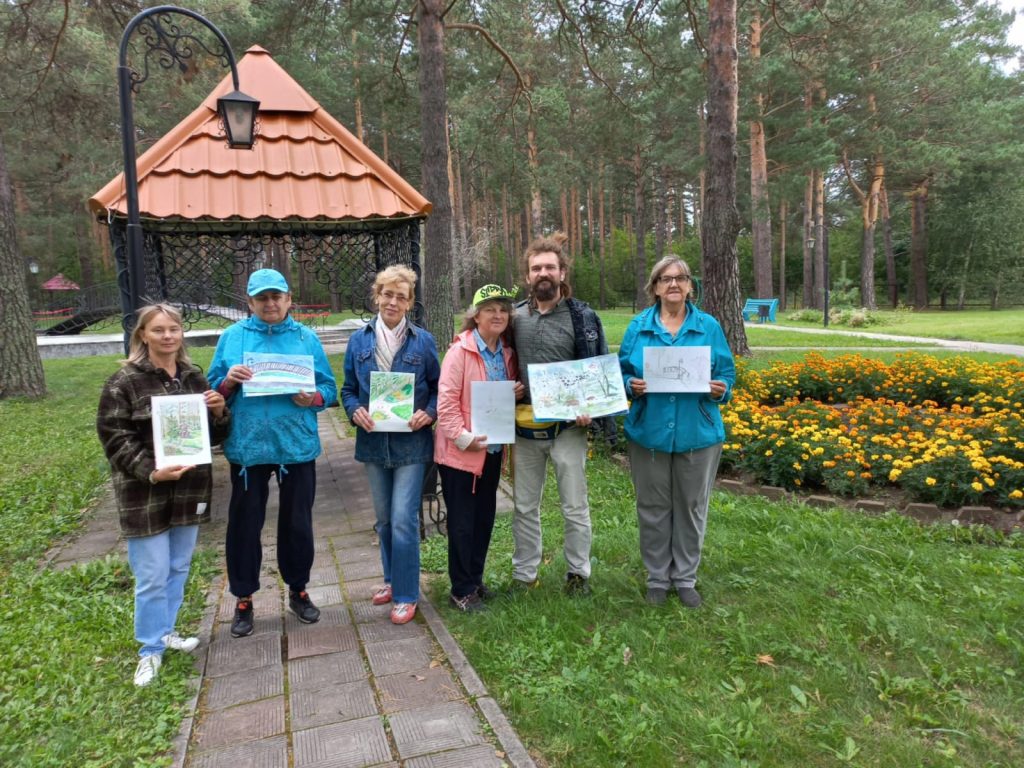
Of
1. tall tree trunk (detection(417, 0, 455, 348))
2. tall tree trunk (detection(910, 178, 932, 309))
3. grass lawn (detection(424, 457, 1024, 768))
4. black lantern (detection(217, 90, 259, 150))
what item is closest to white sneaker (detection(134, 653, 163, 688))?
grass lawn (detection(424, 457, 1024, 768))

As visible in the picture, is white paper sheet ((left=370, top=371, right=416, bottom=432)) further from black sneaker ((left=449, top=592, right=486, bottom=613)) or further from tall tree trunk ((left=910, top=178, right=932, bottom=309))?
tall tree trunk ((left=910, top=178, right=932, bottom=309))

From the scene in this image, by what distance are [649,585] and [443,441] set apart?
4.77ft

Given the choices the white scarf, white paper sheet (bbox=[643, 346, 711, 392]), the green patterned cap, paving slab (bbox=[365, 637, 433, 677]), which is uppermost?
the green patterned cap

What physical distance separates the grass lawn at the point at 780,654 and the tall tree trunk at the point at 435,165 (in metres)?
7.43

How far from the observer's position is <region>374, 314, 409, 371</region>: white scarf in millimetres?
3420

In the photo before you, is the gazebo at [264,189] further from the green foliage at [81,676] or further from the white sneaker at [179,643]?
the white sneaker at [179,643]

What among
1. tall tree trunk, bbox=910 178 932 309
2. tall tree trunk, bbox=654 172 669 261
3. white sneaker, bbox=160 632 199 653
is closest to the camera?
white sneaker, bbox=160 632 199 653

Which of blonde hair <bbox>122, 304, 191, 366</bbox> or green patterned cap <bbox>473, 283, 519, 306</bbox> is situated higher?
green patterned cap <bbox>473, 283, 519, 306</bbox>

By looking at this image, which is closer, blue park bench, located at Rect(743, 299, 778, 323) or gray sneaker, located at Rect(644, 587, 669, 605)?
gray sneaker, located at Rect(644, 587, 669, 605)

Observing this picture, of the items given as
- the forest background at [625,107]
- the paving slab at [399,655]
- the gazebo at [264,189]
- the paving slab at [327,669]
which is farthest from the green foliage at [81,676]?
the forest background at [625,107]

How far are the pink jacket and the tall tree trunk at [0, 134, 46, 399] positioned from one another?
10.5 metres

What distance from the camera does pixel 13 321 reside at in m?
10.3

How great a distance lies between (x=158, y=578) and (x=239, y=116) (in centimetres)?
331

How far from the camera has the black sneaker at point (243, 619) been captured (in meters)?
3.33
